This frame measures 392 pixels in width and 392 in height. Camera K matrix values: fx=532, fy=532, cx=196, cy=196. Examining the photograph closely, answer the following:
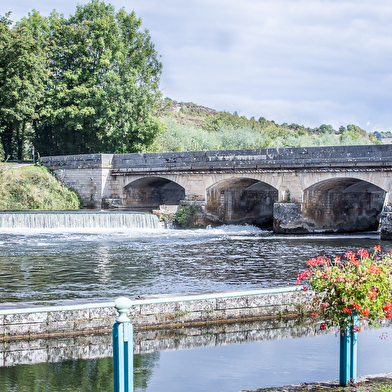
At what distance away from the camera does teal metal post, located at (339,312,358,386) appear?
19.1 ft

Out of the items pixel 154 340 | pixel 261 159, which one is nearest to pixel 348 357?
pixel 154 340

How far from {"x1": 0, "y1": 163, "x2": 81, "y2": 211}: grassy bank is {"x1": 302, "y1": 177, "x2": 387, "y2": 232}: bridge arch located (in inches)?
529

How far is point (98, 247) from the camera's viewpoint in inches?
749

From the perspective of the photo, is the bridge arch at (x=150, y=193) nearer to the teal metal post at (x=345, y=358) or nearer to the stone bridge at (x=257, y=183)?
the stone bridge at (x=257, y=183)

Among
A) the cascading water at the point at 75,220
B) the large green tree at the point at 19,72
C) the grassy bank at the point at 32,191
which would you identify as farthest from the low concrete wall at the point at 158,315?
the large green tree at the point at 19,72

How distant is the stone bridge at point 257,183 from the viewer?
23359mm

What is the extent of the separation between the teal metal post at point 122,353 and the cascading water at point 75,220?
19.4 meters

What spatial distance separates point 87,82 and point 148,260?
70.0 feet

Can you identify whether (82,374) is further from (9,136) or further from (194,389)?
(9,136)

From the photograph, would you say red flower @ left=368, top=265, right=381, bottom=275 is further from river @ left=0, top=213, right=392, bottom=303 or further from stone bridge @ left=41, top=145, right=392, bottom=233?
stone bridge @ left=41, top=145, right=392, bottom=233

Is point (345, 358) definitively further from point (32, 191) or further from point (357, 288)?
point (32, 191)

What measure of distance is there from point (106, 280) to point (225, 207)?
1553cm

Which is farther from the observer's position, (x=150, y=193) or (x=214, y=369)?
(x=150, y=193)

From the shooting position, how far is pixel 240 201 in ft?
96.2
